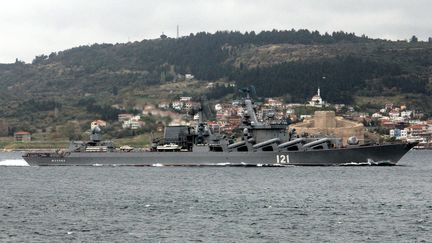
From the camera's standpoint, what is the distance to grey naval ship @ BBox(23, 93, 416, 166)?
3002 inches

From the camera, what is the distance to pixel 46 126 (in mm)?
159375

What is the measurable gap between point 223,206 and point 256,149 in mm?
29685

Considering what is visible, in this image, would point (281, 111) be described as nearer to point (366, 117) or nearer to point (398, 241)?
point (366, 117)

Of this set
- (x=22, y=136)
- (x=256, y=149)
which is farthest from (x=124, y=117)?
(x=256, y=149)

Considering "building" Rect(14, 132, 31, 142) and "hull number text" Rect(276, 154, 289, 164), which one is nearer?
"hull number text" Rect(276, 154, 289, 164)

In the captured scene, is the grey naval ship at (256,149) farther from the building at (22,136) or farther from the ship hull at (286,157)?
the building at (22,136)

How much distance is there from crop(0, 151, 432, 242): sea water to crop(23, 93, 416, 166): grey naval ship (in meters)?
3.00

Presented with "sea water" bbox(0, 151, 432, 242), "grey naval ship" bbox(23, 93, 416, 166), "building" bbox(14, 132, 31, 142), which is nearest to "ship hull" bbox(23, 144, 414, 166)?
"grey naval ship" bbox(23, 93, 416, 166)

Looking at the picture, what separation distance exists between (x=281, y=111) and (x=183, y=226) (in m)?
133

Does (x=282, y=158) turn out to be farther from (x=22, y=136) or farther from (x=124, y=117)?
(x=22, y=136)

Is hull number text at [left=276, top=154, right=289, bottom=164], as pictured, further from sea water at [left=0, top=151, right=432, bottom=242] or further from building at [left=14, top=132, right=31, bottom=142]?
building at [left=14, top=132, right=31, bottom=142]

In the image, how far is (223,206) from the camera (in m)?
47.4

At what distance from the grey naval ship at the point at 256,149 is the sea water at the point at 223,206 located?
118 inches

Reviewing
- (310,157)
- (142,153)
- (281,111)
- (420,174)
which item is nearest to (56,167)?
(142,153)
